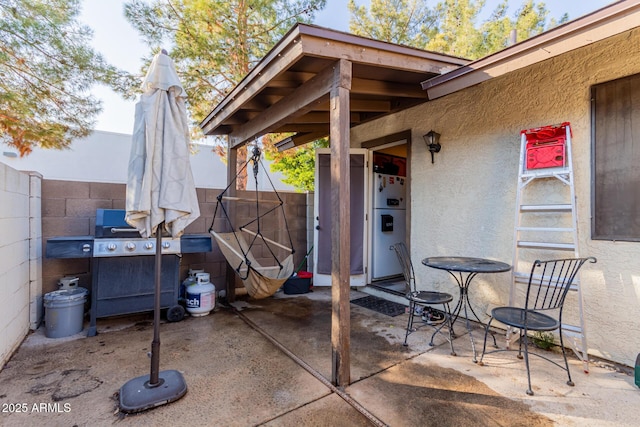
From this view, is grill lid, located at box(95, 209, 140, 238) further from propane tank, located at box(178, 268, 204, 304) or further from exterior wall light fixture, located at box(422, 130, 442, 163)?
exterior wall light fixture, located at box(422, 130, 442, 163)

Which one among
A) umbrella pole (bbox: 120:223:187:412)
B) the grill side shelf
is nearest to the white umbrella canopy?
umbrella pole (bbox: 120:223:187:412)

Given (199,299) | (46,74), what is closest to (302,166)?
(46,74)

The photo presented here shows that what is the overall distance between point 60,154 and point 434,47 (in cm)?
1212

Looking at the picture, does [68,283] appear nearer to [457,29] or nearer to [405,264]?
[405,264]

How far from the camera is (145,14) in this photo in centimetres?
573

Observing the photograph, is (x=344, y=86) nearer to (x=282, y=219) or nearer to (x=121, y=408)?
(x=121, y=408)

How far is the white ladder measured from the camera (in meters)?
2.58

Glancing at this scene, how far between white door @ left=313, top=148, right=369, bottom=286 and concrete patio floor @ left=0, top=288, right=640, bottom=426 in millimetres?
1615

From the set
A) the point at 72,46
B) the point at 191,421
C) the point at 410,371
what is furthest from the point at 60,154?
the point at 410,371

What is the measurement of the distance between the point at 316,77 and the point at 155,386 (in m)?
2.63

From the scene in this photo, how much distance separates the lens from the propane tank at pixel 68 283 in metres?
3.32

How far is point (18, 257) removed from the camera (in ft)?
9.27

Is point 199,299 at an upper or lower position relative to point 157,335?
lower

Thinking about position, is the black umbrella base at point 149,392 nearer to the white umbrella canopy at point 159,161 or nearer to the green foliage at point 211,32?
the white umbrella canopy at point 159,161
